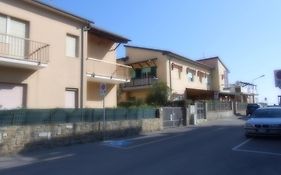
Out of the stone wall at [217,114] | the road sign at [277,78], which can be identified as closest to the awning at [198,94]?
the stone wall at [217,114]

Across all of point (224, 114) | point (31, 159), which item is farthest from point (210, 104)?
point (31, 159)

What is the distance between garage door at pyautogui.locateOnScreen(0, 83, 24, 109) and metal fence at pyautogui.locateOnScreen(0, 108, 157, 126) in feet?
9.26

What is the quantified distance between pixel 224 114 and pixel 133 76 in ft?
41.9

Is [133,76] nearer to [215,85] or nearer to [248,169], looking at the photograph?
[215,85]

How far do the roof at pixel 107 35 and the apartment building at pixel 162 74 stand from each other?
35.9 feet

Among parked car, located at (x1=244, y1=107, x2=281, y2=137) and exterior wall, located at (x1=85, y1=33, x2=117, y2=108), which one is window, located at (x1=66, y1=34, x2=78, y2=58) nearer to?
exterior wall, located at (x1=85, y1=33, x2=117, y2=108)

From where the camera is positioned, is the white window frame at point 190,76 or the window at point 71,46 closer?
the window at point 71,46

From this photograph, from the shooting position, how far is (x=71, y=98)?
21.5m

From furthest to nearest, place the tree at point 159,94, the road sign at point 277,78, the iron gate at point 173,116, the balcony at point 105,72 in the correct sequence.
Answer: the tree at point 159,94, the iron gate at point 173,116, the balcony at point 105,72, the road sign at point 277,78

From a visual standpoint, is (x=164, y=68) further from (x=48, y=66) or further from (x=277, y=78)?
(x=277, y=78)

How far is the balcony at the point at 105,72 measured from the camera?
23.1m

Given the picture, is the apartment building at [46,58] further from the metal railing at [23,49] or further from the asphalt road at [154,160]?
the asphalt road at [154,160]

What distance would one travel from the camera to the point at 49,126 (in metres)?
15.8

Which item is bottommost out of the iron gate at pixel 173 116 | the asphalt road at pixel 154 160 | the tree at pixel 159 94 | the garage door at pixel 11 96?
the asphalt road at pixel 154 160
